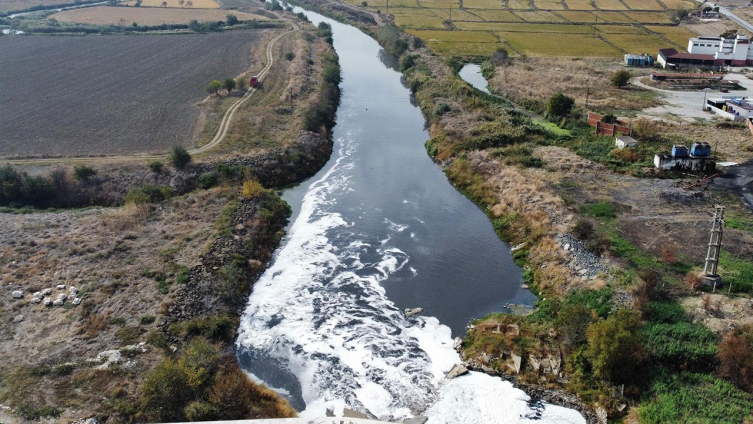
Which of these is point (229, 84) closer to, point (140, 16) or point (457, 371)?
point (457, 371)

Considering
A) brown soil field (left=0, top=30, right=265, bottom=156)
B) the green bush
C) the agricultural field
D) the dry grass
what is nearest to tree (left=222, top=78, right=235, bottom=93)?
brown soil field (left=0, top=30, right=265, bottom=156)

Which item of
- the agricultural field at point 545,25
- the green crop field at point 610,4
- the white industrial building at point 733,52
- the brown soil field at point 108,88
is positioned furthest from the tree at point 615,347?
the green crop field at point 610,4

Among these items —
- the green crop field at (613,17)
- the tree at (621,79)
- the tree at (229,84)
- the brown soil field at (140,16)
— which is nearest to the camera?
the tree at (229,84)

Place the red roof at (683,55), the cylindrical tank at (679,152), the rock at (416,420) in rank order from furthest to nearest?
1. the red roof at (683,55)
2. the cylindrical tank at (679,152)
3. the rock at (416,420)

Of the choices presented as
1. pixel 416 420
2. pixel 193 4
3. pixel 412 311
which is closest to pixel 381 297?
pixel 412 311

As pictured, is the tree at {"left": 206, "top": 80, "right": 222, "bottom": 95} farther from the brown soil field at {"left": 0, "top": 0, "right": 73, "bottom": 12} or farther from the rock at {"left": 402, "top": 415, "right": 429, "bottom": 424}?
the brown soil field at {"left": 0, "top": 0, "right": 73, "bottom": 12}

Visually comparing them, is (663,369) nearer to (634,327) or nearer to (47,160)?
(634,327)

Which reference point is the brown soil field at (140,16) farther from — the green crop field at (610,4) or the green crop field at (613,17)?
the green crop field at (610,4)
